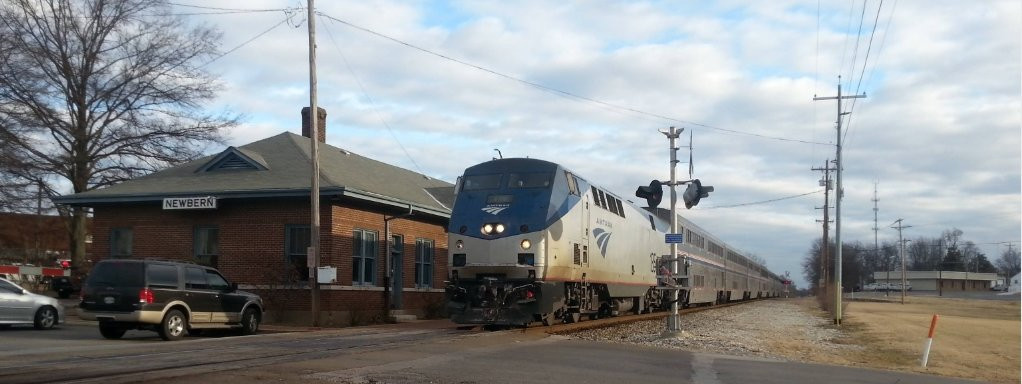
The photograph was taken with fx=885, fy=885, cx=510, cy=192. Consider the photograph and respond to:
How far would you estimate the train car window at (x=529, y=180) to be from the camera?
1984 cm

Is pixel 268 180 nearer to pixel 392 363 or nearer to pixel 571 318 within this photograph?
pixel 571 318

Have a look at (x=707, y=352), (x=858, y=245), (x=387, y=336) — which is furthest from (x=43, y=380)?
(x=858, y=245)

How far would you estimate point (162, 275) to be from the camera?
18.4 m

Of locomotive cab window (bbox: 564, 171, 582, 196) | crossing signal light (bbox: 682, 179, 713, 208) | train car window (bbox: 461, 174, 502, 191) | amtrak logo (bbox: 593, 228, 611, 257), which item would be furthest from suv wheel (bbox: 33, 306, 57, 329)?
crossing signal light (bbox: 682, 179, 713, 208)

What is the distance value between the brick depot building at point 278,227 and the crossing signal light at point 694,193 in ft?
30.8

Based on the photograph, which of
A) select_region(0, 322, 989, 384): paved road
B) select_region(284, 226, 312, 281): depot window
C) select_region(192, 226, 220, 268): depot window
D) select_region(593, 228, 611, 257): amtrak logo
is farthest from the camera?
select_region(192, 226, 220, 268): depot window

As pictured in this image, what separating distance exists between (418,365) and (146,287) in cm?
804

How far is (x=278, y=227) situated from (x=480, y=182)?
809 cm

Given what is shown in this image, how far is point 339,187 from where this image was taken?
24.4 m

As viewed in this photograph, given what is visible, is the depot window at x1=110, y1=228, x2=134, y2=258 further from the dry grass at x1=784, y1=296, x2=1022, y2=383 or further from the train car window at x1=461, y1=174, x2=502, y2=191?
the dry grass at x1=784, y1=296, x2=1022, y2=383

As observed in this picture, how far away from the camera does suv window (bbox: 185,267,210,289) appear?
19078mm

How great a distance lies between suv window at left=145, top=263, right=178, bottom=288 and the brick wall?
21.2 feet

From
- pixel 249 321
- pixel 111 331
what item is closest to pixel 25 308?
pixel 111 331

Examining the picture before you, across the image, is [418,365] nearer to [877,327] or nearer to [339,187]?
[339,187]
